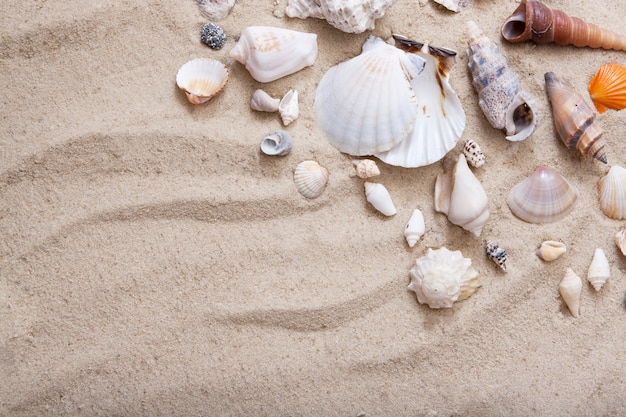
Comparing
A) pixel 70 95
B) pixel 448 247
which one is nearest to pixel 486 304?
pixel 448 247

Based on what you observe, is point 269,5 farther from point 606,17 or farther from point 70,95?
point 606,17

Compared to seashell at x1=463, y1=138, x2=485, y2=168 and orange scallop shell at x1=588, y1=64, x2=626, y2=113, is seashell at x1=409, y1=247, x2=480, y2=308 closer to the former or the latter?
seashell at x1=463, y1=138, x2=485, y2=168

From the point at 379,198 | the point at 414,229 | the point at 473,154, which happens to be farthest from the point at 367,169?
the point at 473,154

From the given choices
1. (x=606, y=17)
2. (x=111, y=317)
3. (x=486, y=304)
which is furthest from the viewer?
(x=606, y=17)

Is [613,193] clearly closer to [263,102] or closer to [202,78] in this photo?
[263,102]

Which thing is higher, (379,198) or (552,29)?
(552,29)

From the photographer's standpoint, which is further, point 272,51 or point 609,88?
point 609,88

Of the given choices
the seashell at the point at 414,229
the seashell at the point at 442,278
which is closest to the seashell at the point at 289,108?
the seashell at the point at 414,229
